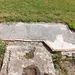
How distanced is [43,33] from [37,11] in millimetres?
1919

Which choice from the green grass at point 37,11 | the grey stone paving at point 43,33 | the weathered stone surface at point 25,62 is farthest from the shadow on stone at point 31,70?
the green grass at point 37,11

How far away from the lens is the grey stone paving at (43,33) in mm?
5794

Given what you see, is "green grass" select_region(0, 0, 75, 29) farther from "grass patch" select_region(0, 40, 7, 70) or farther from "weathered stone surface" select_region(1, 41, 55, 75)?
"weathered stone surface" select_region(1, 41, 55, 75)

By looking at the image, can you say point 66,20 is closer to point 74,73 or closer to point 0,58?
point 74,73

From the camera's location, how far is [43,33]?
245 inches

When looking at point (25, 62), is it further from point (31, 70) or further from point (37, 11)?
point (37, 11)

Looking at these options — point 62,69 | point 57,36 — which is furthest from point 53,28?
point 62,69

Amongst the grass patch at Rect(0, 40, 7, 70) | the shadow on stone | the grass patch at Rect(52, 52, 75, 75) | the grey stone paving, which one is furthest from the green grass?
the shadow on stone

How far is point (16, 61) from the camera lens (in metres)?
4.32

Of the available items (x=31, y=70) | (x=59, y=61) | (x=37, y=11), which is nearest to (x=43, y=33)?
(x=59, y=61)

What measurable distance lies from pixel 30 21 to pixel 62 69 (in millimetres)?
3009

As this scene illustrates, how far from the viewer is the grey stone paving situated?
5.79m

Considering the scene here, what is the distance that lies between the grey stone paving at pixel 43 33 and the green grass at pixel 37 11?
1.48ft

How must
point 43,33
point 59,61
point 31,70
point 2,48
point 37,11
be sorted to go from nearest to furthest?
point 31,70
point 2,48
point 59,61
point 43,33
point 37,11
